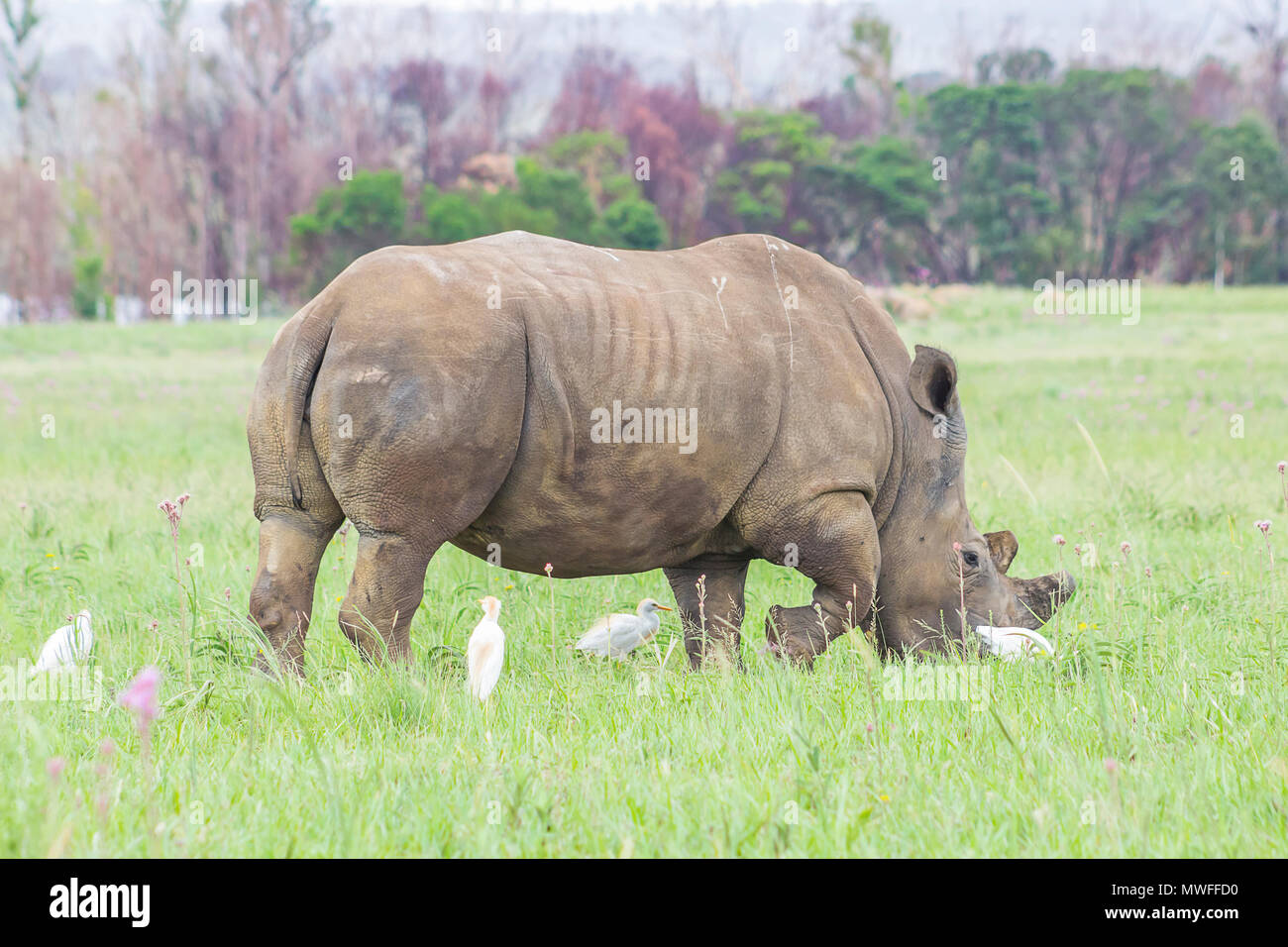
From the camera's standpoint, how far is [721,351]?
4336 millimetres

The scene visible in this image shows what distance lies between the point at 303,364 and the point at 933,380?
2.23 metres

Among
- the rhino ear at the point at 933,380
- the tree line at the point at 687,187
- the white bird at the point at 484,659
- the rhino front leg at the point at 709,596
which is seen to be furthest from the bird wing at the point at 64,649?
the tree line at the point at 687,187

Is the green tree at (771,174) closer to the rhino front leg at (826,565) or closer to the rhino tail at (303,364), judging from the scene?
the rhino front leg at (826,565)

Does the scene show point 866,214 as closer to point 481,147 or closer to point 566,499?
point 481,147

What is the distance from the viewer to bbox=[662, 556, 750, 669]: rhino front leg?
16.2 ft

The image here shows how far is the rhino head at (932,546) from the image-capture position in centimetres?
478

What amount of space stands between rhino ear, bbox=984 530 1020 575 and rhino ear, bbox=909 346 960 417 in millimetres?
556

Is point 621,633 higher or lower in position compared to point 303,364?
lower

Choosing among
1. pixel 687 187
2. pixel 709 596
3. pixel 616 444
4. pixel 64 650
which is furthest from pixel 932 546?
pixel 687 187

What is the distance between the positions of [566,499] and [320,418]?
2.63 ft

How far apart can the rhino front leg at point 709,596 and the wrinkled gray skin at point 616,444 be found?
0.08 ft

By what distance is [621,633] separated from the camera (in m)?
4.69

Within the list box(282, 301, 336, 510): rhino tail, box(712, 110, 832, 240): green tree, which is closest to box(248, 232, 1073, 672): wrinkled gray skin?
box(282, 301, 336, 510): rhino tail

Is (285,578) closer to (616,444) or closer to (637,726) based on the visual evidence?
(616,444)
